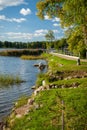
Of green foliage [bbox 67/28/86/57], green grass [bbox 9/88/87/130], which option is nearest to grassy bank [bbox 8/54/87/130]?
green grass [bbox 9/88/87/130]

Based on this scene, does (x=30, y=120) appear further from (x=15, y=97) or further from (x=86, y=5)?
(x=15, y=97)

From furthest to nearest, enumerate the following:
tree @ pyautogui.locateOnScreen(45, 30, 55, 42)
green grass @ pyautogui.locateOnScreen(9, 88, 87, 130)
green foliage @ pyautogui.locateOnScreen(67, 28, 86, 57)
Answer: tree @ pyautogui.locateOnScreen(45, 30, 55, 42) → green foliage @ pyautogui.locateOnScreen(67, 28, 86, 57) → green grass @ pyautogui.locateOnScreen(9, 88, 87, 130)

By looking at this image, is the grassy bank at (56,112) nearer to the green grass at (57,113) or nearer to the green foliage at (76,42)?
the green grass at (57,113)

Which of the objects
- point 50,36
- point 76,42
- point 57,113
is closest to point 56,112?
point 57,113

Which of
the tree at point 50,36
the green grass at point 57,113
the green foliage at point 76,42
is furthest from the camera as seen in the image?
the tree at point 50,36

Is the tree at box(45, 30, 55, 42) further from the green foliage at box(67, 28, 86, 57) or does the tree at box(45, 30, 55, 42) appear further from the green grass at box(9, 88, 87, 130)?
the green grass at box(9, 88, 87, 130)

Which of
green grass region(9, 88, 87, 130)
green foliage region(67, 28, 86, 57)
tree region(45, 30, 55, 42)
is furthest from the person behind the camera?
tree region(45, 30, 55, 42)

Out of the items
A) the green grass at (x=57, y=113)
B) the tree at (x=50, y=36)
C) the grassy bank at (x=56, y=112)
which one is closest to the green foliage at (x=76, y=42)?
the grassy bank at (x=56, y=112)

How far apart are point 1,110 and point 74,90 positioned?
7.41 m

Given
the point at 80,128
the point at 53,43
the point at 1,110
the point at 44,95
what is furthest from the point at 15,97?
the point at 53,43

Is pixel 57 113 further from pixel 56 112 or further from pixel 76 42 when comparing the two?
pixel 76 42

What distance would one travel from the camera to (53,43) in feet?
401

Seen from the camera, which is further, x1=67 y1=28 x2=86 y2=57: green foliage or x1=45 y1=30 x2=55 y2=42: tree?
x1=45 y1=30 x2=55 y2=42: tree

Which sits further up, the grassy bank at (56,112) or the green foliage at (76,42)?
the green foliage at (76,42)
